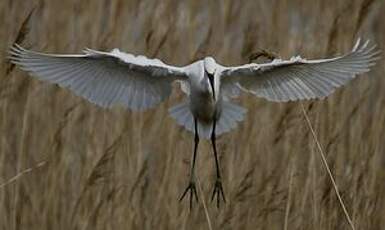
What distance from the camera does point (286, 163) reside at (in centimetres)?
276

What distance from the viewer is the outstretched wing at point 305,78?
200 centimetres

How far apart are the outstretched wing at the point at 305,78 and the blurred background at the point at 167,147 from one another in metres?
0.20

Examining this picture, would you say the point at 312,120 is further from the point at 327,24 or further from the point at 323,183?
the point at 327,24

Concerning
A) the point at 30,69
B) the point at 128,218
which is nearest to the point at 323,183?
the point at 128,218

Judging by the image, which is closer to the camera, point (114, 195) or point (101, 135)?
point (114, 195)

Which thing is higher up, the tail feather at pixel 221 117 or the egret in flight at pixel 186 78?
the egret in flight at pixel 186 78

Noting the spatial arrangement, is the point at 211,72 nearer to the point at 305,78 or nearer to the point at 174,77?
the point at 174,77

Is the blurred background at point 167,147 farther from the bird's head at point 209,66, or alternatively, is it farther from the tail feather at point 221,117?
the bird's head at point 209,66

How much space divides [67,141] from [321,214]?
0.70m

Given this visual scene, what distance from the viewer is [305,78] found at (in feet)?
6.87

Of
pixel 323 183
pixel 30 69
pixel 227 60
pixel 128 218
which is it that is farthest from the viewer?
pixel 227 60

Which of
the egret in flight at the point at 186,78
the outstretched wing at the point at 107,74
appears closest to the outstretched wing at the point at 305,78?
the egret in flight at the point at 186,78

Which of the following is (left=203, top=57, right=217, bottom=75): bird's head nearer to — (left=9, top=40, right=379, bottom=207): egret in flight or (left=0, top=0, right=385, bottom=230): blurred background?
(left=9, top=40, right=379, bottom=207): egret in flight

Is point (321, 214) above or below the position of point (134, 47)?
below
